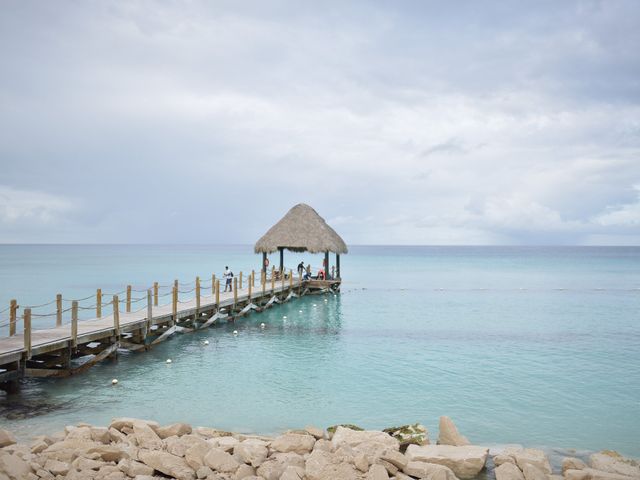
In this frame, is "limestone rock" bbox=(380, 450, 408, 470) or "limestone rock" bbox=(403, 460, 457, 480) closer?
"limestone rock" bbox=(403, 460, 457, 480)

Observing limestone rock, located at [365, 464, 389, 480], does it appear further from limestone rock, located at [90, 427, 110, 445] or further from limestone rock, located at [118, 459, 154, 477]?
limestone rock, located at [90, 427, 110, 445]

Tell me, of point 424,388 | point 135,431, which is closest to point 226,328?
point 424,388

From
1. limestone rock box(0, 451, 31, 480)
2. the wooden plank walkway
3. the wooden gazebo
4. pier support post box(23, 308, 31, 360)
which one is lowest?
limestone rock box(0, 451, 31, 480)

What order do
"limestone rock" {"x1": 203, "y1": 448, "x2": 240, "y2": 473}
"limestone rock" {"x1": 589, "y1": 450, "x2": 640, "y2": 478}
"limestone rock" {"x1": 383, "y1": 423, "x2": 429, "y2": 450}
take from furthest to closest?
"limestone rock" {"x1": 383, "y1": 423, "x2": 429, "y2": 450}
"limestone rock" {"x1": 589, "y1": 450, "x2": 640, "y2": 478}
"limestone rock" {"x1": 203, "y1": 448, "x2": 240, "y2": 473}

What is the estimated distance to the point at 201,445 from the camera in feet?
24.8

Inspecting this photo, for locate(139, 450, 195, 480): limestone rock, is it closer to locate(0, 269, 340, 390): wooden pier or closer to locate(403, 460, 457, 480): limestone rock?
locate(403, 460, 457, 480): limestone rock

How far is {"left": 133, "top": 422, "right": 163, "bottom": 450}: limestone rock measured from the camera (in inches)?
319

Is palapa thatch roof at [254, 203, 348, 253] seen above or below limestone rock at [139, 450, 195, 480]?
above

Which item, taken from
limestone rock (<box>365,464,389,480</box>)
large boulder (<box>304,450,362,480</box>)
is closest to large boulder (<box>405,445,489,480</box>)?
limestone rock (<box>365,464,389,480</box>)

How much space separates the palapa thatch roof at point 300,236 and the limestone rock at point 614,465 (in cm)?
2250

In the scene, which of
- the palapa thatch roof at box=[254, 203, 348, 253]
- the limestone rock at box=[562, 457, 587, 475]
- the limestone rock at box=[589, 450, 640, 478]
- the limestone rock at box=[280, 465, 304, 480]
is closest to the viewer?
the limestone rock at box=[280, 465, 304, 480]

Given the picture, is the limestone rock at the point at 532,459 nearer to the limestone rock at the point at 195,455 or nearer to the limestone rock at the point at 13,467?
the limestone rock at the point at 195,455

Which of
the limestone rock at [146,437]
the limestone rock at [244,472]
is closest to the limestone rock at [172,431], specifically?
the limestone rock at [146,437]

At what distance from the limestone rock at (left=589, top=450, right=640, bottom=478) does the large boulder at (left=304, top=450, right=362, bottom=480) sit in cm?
350
